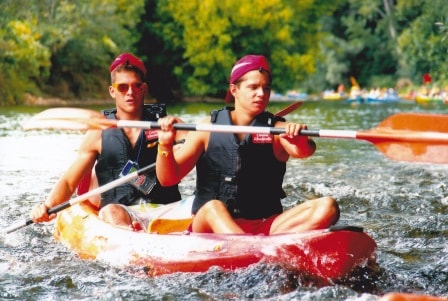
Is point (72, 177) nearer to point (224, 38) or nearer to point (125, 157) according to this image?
point (125, 157)

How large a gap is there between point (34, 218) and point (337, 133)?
2.13 meters

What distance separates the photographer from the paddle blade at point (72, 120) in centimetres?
507

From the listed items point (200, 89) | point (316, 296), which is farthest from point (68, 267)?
point (200, 89)

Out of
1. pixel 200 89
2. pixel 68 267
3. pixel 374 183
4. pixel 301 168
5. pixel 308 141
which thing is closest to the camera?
pixel 308 141

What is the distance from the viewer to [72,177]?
17.3 ft

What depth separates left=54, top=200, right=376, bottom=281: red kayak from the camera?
4055 mm

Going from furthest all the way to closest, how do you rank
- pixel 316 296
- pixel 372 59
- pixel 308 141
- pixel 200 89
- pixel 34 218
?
pixel 372 59
pixel 200 89
pixel 34 218
pixel 308 141
pixel 316 296

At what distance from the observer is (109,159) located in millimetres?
5281

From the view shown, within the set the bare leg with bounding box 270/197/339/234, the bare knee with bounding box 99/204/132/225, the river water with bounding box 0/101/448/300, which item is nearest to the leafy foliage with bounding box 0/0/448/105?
the river water with bounding box 0/101/448/300

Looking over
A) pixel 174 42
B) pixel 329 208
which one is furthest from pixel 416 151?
pixel 174 42

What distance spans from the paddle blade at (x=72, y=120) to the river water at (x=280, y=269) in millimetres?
810

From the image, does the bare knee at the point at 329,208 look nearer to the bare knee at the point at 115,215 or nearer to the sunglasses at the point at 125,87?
the bare knee at the point at 115,215

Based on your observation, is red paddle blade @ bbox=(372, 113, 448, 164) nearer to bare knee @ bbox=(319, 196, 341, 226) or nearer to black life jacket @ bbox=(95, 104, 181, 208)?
bare knee @ bbox=(319, 196, 341, 226)

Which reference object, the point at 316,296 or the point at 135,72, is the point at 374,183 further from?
the point at 316,296
